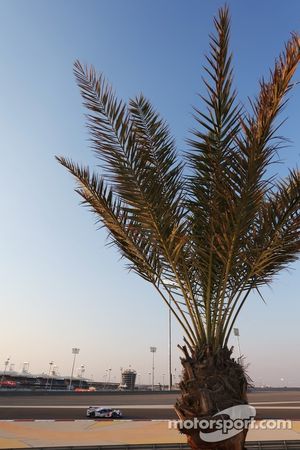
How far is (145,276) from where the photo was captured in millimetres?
7031

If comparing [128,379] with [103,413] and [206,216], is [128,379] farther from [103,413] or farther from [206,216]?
[206,216]

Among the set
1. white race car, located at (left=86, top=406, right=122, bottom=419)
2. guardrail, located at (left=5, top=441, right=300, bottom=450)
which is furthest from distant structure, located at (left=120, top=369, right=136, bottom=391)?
guardrail, located at (left=5, top=441, right=300, bottom=450)

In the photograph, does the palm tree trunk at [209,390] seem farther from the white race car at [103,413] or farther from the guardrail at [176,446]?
the white race car at [103,413]

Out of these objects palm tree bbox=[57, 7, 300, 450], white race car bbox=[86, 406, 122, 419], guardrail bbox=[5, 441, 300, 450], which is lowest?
guardrail bbox=[5, 441, 300, 450]

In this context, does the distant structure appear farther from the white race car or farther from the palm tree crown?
the palm tree crown

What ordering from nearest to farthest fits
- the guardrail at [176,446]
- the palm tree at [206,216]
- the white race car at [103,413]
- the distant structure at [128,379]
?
1. the palm tree at [206,216]
2. the guardrail at [176,446]
3. the white race car at [103,413]
4. the distant structure at [128,379]

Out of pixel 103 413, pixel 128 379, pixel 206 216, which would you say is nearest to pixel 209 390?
pixel 206 216

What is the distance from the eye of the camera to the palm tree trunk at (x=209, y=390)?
16.0 feet

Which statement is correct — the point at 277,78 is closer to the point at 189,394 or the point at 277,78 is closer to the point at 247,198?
the point at 247,198

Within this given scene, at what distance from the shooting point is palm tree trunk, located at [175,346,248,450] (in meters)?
4.87

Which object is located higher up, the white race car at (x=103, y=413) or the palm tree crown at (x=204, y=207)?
the palm tree crown at (x=204, y=207)

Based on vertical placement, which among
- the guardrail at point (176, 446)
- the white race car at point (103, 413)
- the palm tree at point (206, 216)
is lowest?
the guardrail at point (176, 446)

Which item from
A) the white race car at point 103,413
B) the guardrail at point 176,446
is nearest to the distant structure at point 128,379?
the white race car at point 103,413

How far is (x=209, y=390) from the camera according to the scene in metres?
4.99
